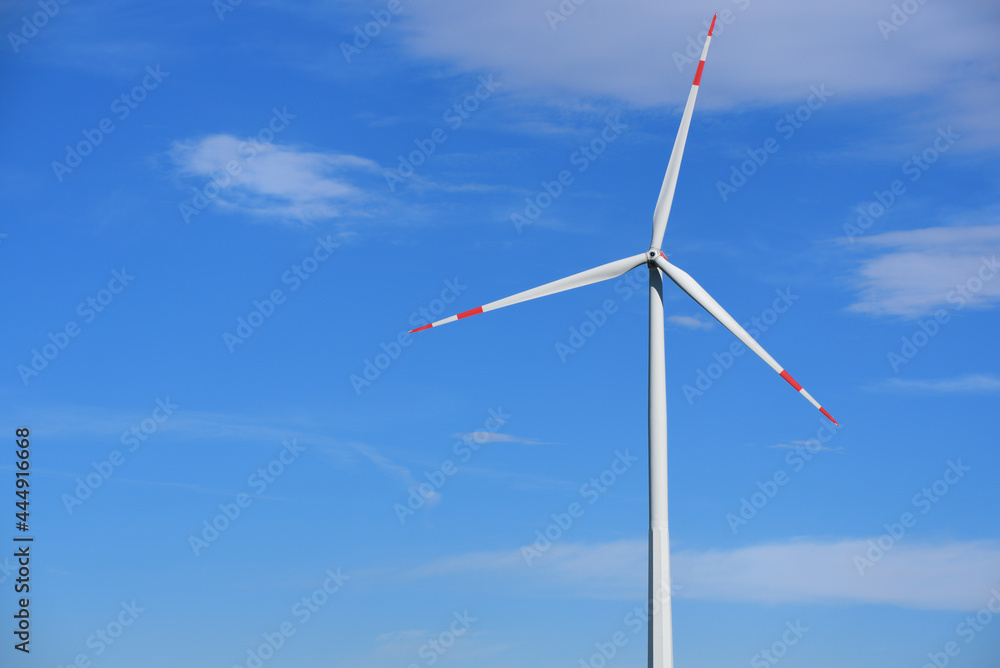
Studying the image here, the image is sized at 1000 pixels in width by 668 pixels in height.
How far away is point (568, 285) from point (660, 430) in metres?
9.05

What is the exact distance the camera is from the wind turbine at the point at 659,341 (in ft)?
156

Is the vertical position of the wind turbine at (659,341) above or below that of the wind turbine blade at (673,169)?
below

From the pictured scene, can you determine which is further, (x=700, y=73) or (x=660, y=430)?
(x=700, y=73)

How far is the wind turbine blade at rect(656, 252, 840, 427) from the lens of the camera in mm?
52938

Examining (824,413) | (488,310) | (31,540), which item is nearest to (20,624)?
(31,540)

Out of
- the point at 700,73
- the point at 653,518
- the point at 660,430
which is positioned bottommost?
the point at 653,518

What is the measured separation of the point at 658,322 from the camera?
51.8 metres

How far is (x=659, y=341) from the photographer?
51000 mm

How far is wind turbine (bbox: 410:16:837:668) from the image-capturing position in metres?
47.5

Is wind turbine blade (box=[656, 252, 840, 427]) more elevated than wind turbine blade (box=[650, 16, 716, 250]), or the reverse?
wind turbine blade (box=[650, 16, 716, 250])

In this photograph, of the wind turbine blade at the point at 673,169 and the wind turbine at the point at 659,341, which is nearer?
the wind turbine at the point at 659,341

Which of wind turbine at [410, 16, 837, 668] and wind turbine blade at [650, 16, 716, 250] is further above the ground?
wind turbine blade at [650, 16, 716, 250]

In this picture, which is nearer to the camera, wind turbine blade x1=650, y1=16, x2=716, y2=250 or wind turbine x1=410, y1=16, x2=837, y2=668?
wind turbine x1=410, y1=16, x2=837, y2=668

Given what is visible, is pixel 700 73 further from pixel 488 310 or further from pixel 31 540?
pixel 31 540
